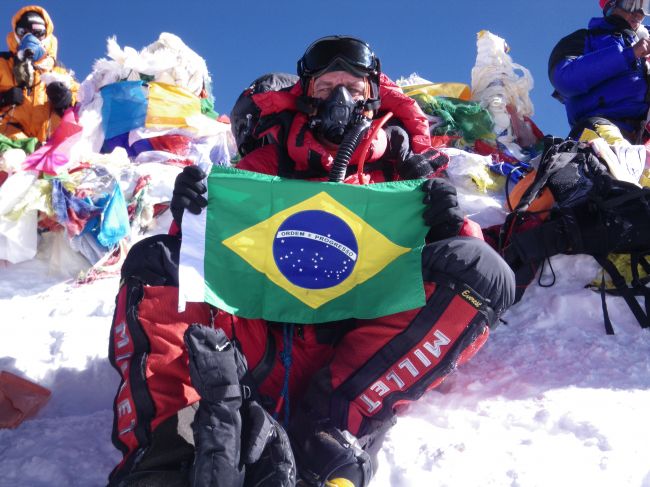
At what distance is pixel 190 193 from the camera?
1851 millimetres

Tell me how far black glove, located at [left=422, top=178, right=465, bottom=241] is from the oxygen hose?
327mm

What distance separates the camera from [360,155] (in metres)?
2.28

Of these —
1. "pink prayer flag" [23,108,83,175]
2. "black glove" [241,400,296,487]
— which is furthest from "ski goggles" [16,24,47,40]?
"black glove" [241,400,296,487]

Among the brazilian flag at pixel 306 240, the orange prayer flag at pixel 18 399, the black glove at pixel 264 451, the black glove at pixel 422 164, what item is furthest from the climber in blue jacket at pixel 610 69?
the orange prayer flag at pixel 18 399

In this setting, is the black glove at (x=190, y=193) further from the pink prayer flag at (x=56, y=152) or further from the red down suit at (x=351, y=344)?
the pink prayer flag at (x=56, y=152)

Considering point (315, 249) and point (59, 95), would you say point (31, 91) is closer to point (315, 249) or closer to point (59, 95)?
point (59, 95)

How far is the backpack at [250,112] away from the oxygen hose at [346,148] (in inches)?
25.7

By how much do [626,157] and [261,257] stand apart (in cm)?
210

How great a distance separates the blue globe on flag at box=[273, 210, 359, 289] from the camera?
6.23ft

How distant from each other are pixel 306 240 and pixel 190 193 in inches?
16.0

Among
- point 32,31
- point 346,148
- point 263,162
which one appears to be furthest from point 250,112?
point 32,31

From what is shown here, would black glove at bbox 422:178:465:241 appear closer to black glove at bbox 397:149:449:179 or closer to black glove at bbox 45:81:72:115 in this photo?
black glove at bbox 397:149:449:179

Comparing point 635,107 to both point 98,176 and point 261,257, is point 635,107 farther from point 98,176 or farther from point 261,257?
point 98,176

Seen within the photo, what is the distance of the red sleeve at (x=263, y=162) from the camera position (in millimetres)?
2464
